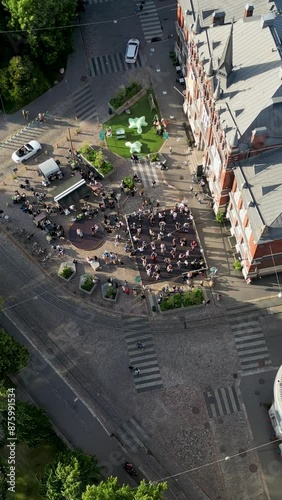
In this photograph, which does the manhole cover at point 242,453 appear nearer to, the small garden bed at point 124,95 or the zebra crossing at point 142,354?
the zebra crossing at point 142,354

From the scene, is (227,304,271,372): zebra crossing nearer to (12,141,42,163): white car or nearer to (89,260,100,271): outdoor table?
(89,260,100,271): outdoor table

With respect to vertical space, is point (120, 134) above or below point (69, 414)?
above

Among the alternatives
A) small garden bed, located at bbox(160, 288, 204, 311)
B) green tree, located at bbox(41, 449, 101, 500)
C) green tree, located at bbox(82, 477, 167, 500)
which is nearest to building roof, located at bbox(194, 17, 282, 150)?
small garden bed, located at bbox(160, 288, 204, 311)

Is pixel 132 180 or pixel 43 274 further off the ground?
pixel 132 180

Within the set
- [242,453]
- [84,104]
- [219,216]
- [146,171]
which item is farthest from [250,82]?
[242,453]

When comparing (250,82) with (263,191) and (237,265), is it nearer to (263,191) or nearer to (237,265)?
(263,191)

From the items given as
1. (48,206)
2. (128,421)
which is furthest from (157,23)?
(128,421)

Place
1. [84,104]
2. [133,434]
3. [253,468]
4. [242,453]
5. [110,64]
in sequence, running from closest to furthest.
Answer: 1. [253,468]
2. [242,453]
3. [133,434]
4. [84,104]
5. [110,64]

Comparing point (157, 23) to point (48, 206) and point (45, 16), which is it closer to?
point (45, 16)
